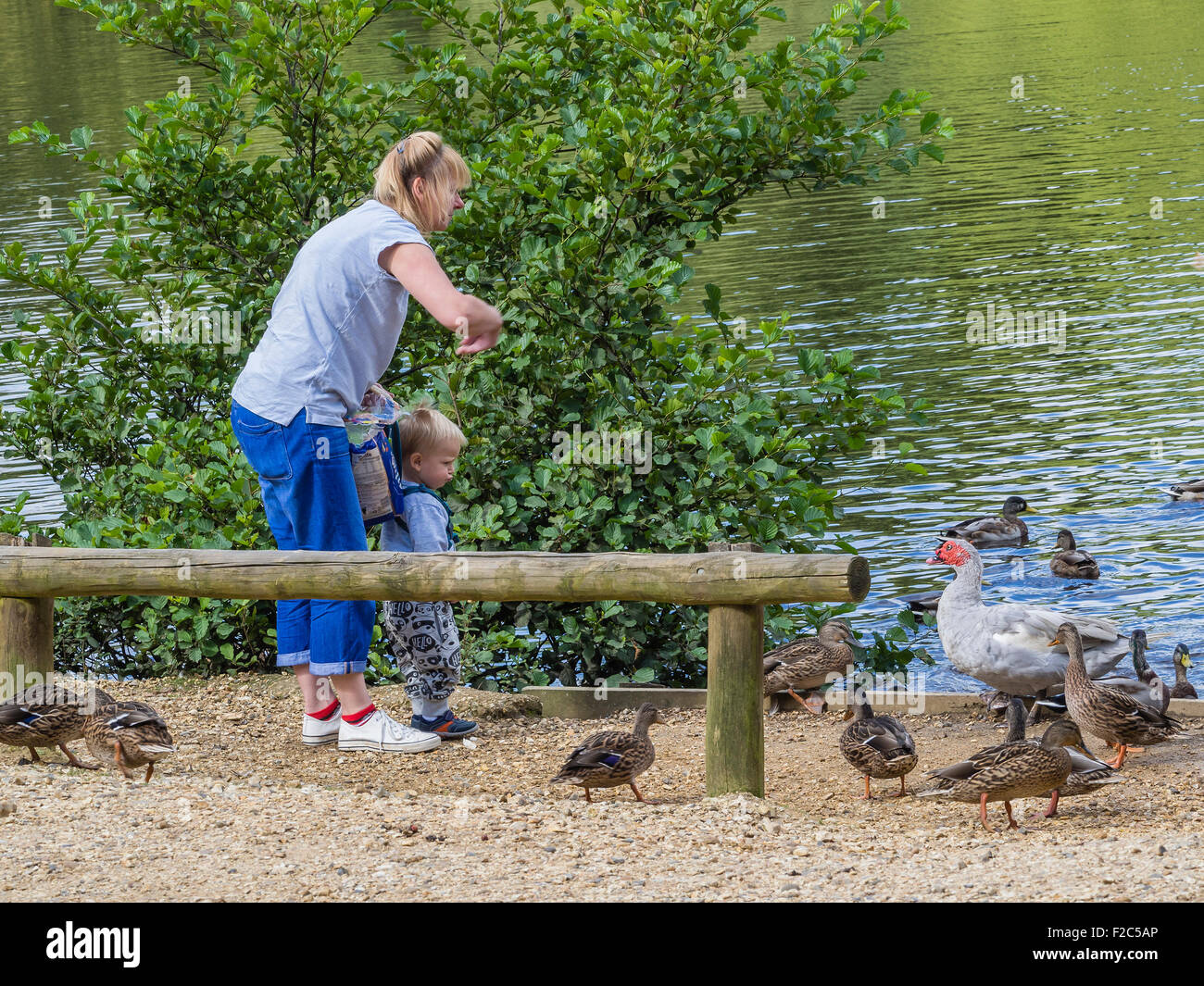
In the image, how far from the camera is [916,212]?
76.9ft

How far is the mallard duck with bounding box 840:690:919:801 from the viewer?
6.41 m

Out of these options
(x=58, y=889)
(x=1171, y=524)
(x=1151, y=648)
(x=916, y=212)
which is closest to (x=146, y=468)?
(x=58, y=889)

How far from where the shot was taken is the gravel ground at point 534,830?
4801 millimetres

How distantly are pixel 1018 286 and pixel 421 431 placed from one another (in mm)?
13984

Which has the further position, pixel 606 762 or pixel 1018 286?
pixel 1018 286

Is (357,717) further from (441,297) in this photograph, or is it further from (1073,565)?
(1073,565)

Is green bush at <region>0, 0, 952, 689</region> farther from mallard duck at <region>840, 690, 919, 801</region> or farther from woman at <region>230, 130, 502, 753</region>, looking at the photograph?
woman at <region>230, 130, 502, 753</region>

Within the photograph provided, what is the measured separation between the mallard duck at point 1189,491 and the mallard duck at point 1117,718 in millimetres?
5364

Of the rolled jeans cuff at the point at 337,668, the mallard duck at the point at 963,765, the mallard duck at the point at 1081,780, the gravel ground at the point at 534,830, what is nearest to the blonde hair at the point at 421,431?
the rolled jeans cuff at the point at 337,668

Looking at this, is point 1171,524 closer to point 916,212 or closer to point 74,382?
point 74,382

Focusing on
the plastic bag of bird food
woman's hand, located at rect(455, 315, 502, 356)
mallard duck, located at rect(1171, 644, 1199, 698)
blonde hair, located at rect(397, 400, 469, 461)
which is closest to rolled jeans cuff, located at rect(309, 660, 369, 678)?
the plastic bag of bird food

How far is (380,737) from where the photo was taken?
21.9 feet

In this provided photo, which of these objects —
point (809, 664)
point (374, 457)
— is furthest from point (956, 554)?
point (374, 457)

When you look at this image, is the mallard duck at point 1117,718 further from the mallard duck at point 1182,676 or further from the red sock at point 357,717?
the red sock at point 357,717
